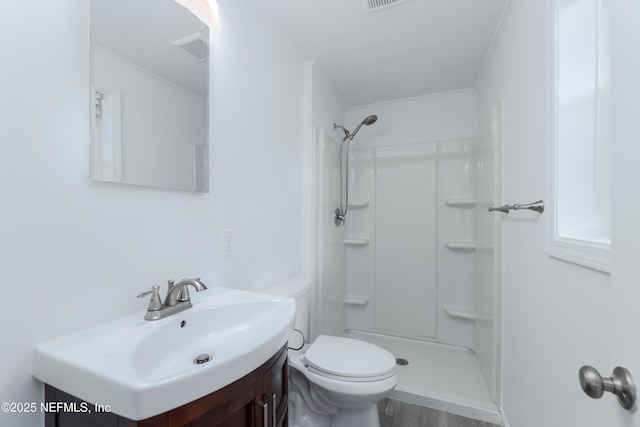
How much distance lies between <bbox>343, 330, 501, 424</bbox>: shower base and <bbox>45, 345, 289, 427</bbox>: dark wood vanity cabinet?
128 cm

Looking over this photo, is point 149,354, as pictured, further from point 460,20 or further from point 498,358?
point 460,20

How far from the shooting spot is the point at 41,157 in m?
0.65

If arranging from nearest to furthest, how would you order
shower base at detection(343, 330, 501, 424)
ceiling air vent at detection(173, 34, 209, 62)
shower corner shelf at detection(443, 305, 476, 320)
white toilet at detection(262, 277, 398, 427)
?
ceiling air vent at detection(173, 34, 209, 62), white toilet at detection(262, 277, 398, 427), shower base at detection(343, 330, 501, 424), shower corner shelf at detection(443, 305, 476, 320)

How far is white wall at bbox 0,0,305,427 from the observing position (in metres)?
0.61

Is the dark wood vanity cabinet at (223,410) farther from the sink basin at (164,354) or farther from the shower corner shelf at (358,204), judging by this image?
the shower corner shelf at (358,204)

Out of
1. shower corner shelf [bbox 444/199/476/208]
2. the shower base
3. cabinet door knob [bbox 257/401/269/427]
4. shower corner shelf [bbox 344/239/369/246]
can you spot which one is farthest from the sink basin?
shower corner shelf [bbox 444/199/476/208]

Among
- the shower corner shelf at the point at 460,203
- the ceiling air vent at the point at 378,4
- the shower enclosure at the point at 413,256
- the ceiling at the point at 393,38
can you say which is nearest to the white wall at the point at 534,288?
the ceiling at the point at 393,38

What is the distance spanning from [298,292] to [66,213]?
1038mm

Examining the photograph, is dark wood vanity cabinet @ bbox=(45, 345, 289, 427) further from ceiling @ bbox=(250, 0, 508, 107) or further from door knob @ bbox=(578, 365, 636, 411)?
ceiling @ bbox=(250, 0, 508, 107)

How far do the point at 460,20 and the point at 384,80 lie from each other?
74 centimetres

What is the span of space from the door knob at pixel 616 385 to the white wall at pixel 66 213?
109 cm

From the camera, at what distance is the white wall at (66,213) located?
1.99 feet

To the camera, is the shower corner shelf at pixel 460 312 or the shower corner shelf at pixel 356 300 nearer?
the shower corner shelf at pixel 460 312

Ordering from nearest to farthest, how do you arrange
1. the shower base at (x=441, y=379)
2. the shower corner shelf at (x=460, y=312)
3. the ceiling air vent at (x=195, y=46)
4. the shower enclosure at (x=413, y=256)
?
the ceiling air vent at (x=195, y=46) → the shower base at (x=441, y=379) → the shower enclosure at (x=413, y=256) → the shower corner shelf at (x=460, y=312)
